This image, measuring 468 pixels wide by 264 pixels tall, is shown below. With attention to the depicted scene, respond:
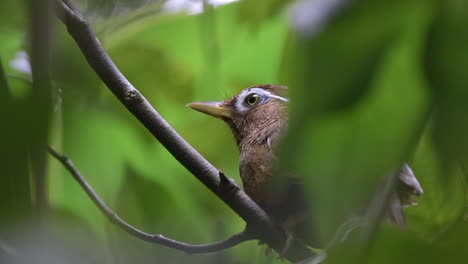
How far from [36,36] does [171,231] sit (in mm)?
359

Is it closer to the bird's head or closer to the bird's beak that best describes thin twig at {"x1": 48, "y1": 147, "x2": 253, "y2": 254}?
the bird's beak

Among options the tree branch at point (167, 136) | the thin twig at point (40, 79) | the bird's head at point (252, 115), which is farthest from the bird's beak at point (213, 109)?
the thin twig at point (40, 79)

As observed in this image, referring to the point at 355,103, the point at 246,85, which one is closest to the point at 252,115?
the point at 246,85

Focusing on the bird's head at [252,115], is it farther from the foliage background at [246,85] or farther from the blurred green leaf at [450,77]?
the blurred green leaf at [450,77]

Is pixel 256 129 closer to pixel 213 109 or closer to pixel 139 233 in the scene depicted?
pixel 213 109

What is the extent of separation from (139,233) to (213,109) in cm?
34

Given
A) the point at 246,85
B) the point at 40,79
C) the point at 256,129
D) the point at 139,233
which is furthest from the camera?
the point at 256,129

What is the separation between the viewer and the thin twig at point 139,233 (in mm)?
549

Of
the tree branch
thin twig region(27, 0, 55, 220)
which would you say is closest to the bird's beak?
the tree branch

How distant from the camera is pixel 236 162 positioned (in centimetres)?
81

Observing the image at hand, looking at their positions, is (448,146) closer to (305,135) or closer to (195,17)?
(305,135)

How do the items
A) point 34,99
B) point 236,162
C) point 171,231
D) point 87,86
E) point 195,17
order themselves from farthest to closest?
point 236,162
point 195,17
point 171,231
point 87,86
point 34,99

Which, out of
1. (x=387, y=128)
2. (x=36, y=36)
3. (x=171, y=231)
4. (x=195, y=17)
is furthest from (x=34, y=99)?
(x=195, y=17)

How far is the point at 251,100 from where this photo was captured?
1.20m
